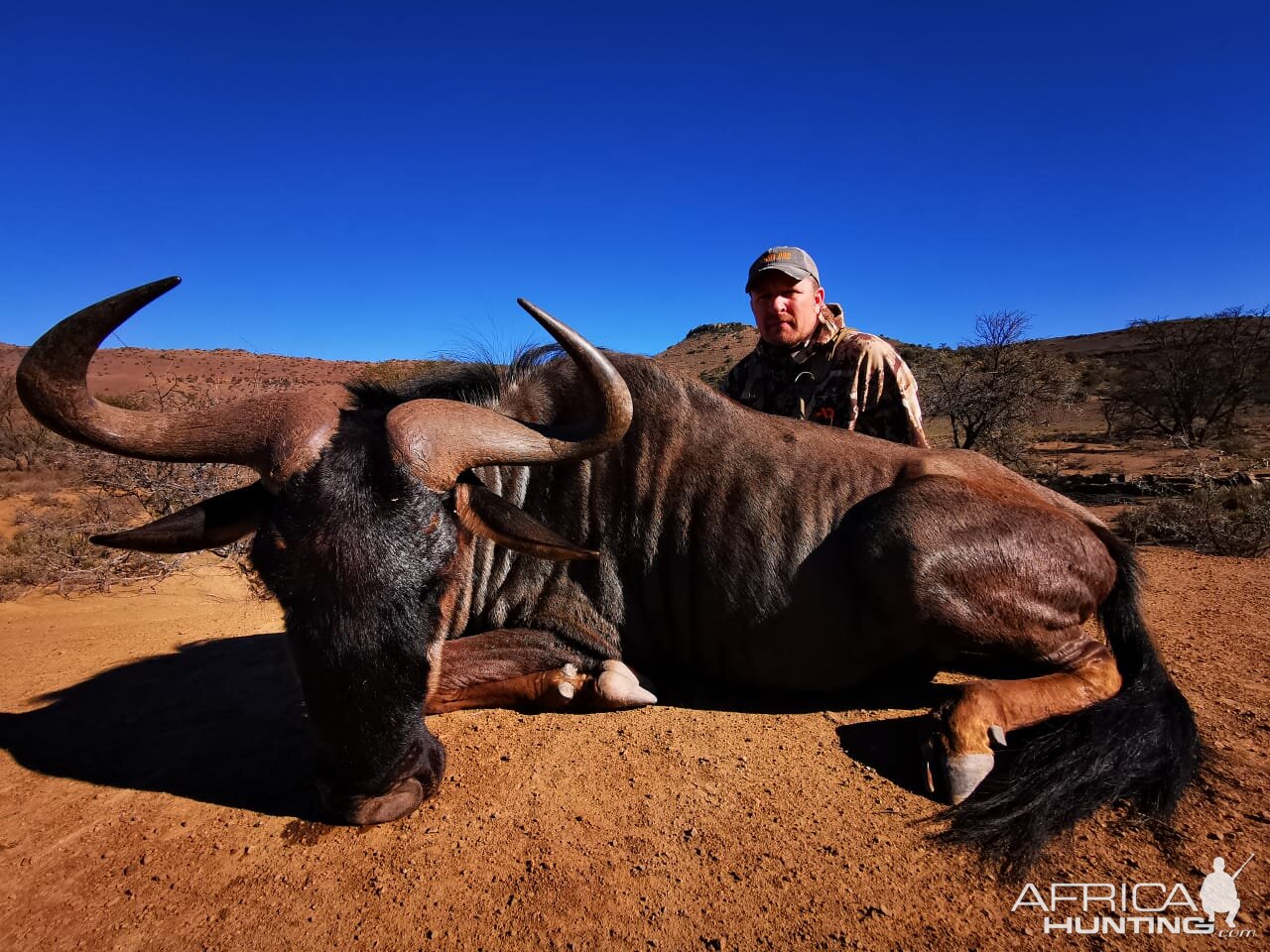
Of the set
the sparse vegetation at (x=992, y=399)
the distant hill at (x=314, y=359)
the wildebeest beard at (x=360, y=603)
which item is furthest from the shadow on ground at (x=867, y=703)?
the distant hill at (x=314, y=359)

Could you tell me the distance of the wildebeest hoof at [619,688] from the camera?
10.8 feet

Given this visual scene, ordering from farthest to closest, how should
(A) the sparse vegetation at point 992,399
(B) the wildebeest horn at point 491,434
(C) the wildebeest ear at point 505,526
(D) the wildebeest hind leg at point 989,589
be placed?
(A) the sparse vegetation at point 992,399, (D) the wildebeest hind leg at point 989,589, (C) the wildebeest ear at point 505,526, (B) the wildebeest horn at point 491,434

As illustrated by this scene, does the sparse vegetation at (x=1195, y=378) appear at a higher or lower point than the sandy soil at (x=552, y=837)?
higher

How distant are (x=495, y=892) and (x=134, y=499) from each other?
8646 mm

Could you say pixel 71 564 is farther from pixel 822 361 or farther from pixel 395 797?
pixel 822 361

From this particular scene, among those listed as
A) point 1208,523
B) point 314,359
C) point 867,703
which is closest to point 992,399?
point 1208,523

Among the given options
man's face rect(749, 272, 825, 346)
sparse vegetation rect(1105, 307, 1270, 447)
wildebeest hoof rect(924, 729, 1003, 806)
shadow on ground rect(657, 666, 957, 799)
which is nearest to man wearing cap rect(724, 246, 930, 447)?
man's face rect(749, 272, 825, 346)

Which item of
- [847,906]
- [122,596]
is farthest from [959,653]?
[122,596]

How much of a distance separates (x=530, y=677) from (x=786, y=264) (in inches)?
139

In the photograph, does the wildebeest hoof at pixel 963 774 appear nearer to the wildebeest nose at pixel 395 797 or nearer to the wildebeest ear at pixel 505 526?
the wildebeest ear at pixel 505 526

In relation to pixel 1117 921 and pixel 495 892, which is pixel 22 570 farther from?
pixel 1117 921

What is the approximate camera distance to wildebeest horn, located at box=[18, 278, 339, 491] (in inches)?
88.1

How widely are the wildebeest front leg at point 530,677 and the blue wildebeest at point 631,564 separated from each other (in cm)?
1

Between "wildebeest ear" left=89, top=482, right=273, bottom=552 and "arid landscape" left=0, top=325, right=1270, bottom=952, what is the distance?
3.54 feet
